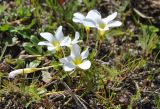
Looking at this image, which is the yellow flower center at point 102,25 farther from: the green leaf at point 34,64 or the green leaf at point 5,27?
the green leaf at point 5,27

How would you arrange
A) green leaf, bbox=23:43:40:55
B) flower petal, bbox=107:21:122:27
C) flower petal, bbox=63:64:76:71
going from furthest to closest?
green leaf, bbox=23:43:40:55
flower petal, bbox=107:21:122:27
flower petal, bbox=63:64:76:71

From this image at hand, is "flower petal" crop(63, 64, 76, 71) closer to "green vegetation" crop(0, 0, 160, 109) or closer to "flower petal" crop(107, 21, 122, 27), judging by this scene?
"green vegetation" crop(0, 0, 160, 109)

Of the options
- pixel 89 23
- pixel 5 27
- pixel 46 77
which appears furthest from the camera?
pixel 5 27

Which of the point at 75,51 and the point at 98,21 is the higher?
the point at 98,21

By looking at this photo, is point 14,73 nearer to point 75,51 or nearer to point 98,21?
point 75,51

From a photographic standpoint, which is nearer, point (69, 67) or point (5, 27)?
point (69, 67)

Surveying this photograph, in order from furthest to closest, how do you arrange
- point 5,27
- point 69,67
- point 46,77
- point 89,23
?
point 5,27 → point 46,77 → point 89,23 → point 69,67

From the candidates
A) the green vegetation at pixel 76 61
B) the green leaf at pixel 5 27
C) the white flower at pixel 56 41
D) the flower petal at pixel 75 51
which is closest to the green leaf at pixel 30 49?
the green vegetation at pixel 76 61

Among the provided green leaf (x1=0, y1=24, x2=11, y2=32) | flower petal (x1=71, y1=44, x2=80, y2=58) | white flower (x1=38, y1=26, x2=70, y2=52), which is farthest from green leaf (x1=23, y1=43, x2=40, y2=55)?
flower petal (x1=71, y1=44, x2=80, y2=58)

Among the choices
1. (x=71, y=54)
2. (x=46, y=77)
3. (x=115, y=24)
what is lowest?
(x=46, y=77)

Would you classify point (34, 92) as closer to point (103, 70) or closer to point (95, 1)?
point (103, 70)

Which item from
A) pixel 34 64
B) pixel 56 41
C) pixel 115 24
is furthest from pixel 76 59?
pixel 34 64

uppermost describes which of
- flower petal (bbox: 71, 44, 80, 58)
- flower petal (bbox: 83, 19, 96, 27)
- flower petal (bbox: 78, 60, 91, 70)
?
flower petal (bbox: 83, 19, 96, 27)
